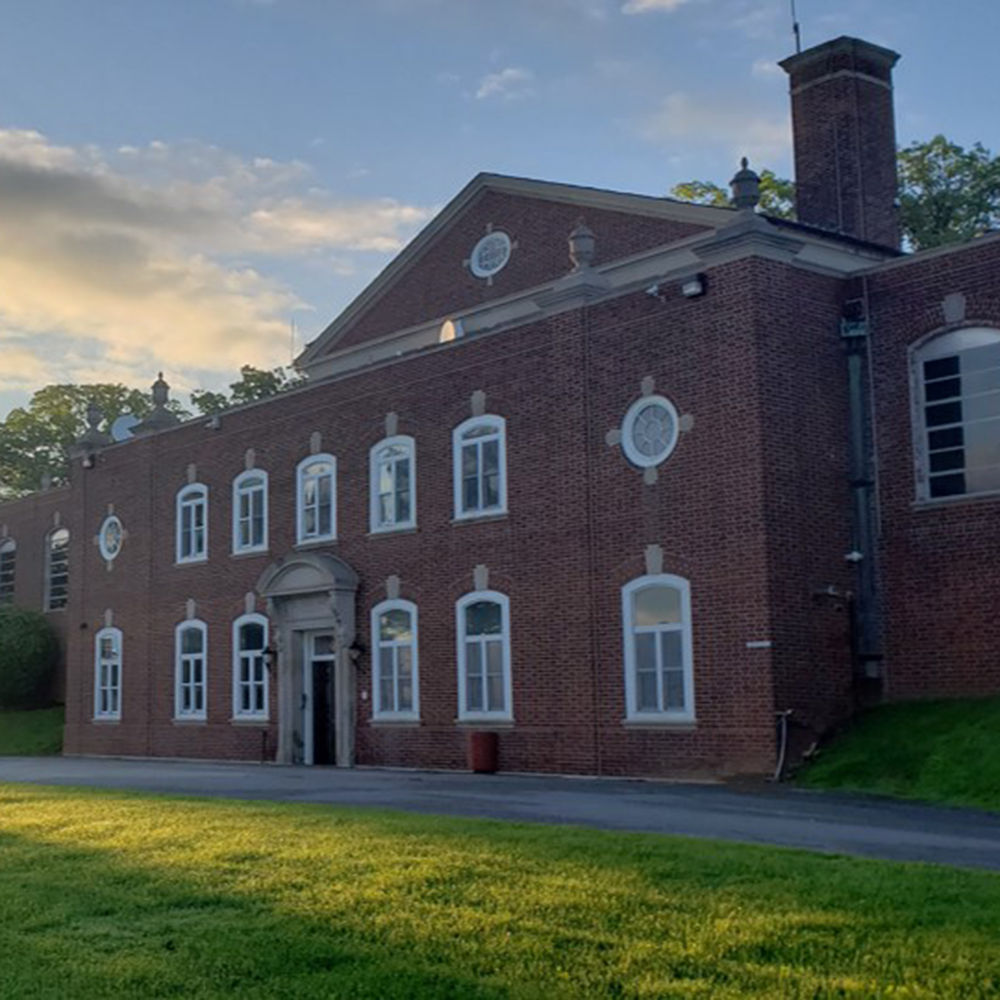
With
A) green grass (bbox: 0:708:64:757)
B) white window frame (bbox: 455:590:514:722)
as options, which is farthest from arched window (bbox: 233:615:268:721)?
green grass (bbox: 0:708:64:757)

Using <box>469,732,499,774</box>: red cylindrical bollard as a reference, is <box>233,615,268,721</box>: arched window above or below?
above

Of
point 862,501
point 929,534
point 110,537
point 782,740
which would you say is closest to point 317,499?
point 110,537

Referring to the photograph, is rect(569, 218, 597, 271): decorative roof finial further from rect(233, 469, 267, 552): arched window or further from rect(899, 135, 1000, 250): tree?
rect(899, 135, 1000, 250): tree

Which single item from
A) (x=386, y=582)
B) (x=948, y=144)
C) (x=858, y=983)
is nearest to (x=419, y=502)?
(x=386, y=582)

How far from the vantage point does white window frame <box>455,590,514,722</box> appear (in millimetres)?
23844

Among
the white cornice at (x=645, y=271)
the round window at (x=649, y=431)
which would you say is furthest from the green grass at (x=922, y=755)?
the white cornice at (x=645, y=271)

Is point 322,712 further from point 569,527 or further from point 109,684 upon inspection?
point 109,684

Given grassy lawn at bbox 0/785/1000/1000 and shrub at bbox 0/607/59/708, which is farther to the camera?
shrub at bbox 0/607/59/708

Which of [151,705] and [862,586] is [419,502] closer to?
[862,586]

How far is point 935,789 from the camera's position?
17297mm

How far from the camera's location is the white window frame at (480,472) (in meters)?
24.4

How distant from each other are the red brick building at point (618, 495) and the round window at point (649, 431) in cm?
4

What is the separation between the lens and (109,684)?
35.2 m

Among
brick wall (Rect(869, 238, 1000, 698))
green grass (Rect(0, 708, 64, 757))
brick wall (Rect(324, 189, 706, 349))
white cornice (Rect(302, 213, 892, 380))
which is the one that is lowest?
green grass (Rect(0, 708, 64, 757))
